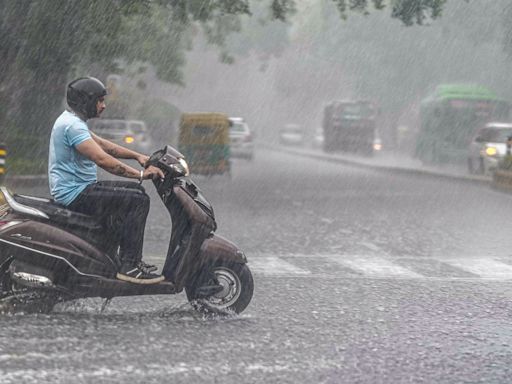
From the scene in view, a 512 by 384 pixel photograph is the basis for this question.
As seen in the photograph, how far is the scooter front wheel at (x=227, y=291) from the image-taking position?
291 inches

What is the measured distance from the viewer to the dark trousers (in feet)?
23.5

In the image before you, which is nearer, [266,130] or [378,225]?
[378,225]

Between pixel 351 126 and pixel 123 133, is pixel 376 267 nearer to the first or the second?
pixel 123 133

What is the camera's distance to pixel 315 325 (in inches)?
286

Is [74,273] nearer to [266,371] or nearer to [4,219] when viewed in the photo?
[4,219]

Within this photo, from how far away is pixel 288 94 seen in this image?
9519 centimetres

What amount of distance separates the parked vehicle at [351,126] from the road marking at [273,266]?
Answer: 43.3m

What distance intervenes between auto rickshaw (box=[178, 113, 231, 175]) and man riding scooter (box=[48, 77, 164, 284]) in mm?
21629

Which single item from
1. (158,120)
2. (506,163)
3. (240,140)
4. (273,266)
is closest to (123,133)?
(240,140)

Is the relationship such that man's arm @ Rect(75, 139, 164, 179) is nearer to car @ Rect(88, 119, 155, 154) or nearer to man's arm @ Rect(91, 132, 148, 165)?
man's arm @ Rect(91, 132, 148, 165)

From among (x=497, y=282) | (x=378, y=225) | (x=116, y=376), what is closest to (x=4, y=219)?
(x=116, y=376)

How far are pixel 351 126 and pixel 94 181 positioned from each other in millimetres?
49376

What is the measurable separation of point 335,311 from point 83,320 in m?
1.89

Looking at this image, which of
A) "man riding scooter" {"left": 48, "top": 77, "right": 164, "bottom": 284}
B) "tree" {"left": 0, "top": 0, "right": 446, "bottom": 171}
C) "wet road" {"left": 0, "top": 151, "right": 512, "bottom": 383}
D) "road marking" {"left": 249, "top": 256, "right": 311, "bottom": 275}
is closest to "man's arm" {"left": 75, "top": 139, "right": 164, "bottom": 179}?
"man riding scooter" {"left": 48, "top": 77, "right": 164, "bottom": 284}
